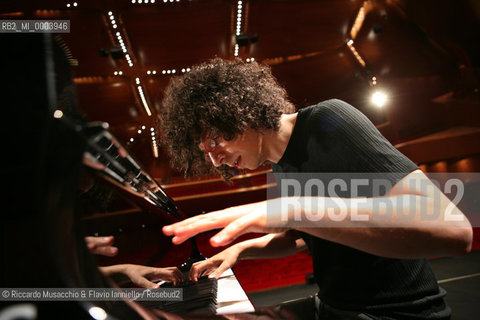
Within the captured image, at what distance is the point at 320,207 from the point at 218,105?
0.87m

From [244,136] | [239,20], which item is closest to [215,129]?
[244,136]

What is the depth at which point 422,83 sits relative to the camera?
28.6 ft

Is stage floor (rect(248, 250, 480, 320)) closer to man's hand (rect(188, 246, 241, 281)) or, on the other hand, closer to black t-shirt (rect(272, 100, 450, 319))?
black t-shirt (rect(272, 100, 450, 319))

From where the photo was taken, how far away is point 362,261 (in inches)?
45.2

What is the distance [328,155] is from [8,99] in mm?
1000

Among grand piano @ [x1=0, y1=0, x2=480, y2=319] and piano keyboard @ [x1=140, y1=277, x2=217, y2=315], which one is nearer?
grand piano @ [x1=0, y1=0, x2=480, y2=319]

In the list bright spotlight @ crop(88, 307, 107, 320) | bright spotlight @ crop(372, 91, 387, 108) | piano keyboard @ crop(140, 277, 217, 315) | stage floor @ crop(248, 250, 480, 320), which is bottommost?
stage floor @ crop(248, 250, 480, 320)

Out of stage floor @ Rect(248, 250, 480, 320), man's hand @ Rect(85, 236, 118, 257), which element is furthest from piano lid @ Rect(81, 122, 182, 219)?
stage floor @ Rect(248, 250, 480, 320)

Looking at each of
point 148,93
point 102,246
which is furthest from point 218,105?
point 148,93

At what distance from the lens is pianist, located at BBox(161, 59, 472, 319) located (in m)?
0.75

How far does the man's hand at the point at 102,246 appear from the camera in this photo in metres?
0.50

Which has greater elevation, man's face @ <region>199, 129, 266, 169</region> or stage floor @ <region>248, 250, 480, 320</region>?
man's face @ <region>199, 129, 266, 169</region>

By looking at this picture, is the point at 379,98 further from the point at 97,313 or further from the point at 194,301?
the point at 97,313
